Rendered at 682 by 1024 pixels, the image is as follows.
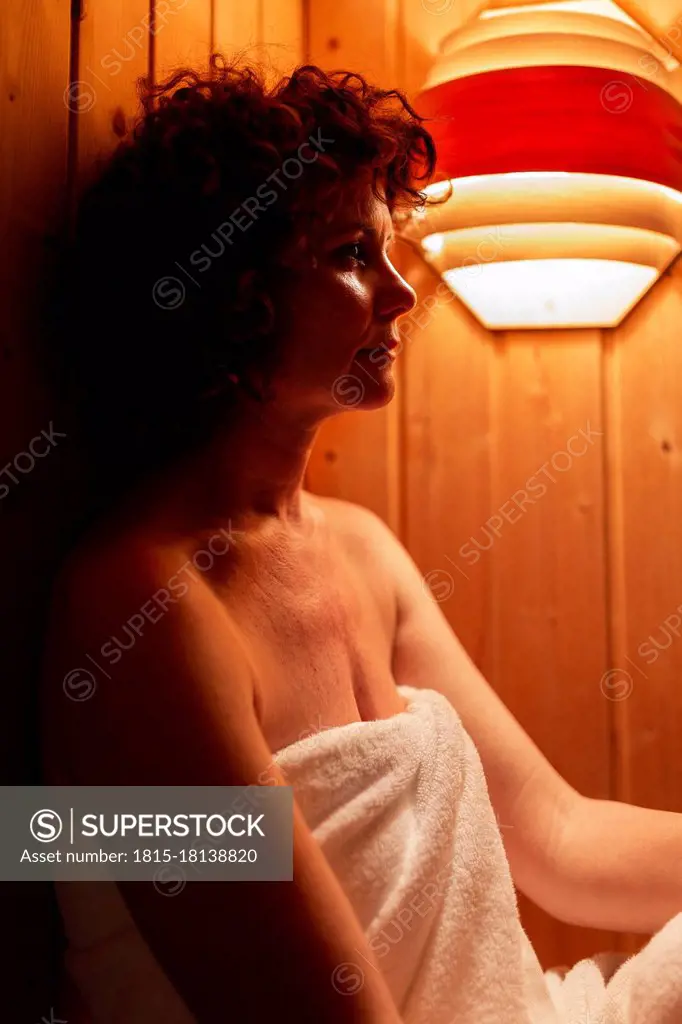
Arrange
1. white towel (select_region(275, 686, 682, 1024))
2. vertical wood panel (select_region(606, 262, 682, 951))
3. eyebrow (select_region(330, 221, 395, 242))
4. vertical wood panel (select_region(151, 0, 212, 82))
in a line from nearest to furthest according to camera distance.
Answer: white towel (select_region(275, 686, 682, 1024)) → eyebrow (select_region(330, 221, 395, 242)) → vertical wood panel (select_region(151, 0, 212, 82)) → vertical wood panel (select_region(606, 262, 682, 951))

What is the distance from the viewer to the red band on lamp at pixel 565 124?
1.22 m

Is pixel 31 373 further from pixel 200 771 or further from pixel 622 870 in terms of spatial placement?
pixel 622 870

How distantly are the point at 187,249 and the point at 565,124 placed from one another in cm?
56

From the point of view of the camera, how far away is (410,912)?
0.90m

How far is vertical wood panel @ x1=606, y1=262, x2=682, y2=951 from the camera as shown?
1.39m

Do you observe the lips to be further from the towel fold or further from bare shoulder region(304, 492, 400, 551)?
the towel fold

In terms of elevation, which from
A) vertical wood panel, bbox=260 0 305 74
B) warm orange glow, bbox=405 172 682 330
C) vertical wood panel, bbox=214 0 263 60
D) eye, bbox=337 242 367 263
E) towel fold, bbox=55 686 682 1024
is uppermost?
vertical wood panel, bbox=260 0 305 74

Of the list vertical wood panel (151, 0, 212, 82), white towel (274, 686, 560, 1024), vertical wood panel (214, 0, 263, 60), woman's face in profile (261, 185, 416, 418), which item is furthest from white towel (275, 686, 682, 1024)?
vertical wood panel (214, 0, 263, 60)

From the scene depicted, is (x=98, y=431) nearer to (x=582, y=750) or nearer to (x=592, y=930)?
(x=582, y=750)

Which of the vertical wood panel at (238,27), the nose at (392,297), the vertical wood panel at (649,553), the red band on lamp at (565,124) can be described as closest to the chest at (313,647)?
the nose at (392,297)

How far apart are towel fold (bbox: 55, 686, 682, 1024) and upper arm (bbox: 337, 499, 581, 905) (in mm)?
214

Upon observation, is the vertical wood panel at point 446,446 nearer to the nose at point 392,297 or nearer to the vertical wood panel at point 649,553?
the vertical wood panel at point 649,553

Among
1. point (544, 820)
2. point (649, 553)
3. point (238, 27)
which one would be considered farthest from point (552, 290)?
point (544, 820)

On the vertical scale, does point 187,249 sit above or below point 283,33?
below
